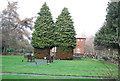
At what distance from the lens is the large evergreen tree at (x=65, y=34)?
25.6 m

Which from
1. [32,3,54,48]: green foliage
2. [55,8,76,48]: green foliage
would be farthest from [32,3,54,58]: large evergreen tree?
[55,8,76,48]: green foliage

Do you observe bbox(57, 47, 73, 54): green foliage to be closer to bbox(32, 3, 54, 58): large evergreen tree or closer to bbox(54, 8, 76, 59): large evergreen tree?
bbox(54, 8, 76, 59): large evergreen tree

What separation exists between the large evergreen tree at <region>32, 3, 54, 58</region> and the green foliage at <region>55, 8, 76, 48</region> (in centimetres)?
118

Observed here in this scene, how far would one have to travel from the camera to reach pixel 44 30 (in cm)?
2595

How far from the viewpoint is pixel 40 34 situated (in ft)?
84.6

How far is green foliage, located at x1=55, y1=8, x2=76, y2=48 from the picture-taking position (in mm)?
25766

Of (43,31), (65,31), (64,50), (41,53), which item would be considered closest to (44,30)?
(43,31)

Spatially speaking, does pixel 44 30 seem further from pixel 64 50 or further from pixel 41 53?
pixel 64 50

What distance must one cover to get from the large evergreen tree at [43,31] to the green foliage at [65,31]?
1.18m

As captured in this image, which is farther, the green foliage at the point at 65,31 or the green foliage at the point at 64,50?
the green foliage at the point at 65,31

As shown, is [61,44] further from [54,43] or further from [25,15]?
[25,15]

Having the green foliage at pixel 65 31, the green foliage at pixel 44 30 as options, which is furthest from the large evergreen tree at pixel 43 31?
the green foliage at pixel 65 31

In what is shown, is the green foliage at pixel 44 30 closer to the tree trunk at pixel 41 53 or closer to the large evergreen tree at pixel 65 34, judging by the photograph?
the tree trunk at pixel 41 53

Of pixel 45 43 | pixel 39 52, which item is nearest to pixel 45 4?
pixel 45 43
